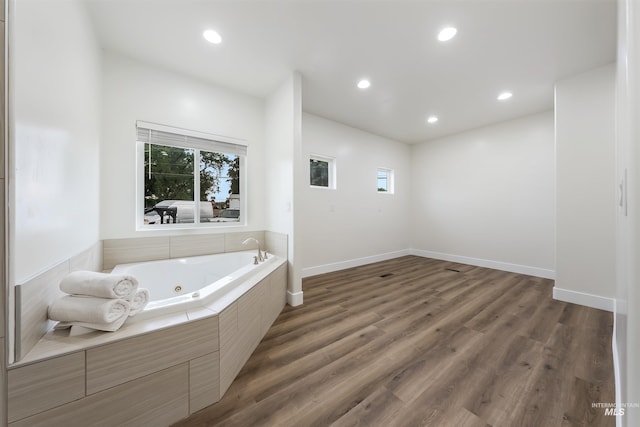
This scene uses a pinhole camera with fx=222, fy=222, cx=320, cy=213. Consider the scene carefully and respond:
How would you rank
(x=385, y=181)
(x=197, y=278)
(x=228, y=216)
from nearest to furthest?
(x=197, y=278)
(x=228, y=216)
(x=385, y=181)

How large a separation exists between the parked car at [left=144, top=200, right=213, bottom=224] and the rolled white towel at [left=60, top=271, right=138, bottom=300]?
147cm

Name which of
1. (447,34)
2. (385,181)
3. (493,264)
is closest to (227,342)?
(447,34)

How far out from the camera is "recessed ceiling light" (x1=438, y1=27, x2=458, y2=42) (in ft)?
6.35

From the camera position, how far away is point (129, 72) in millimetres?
2305

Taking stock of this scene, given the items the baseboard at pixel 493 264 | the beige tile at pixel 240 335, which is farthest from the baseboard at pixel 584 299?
the beige tile at pixel 240 335

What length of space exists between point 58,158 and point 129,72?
1.60m

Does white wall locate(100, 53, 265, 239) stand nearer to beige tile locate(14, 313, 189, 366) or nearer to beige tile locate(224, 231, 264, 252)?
beige tile locate(224, 231, 264, 252)

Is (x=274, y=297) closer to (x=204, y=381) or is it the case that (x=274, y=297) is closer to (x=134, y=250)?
(x=204, y=381)

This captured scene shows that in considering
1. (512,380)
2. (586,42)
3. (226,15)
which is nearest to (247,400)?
(512,380)

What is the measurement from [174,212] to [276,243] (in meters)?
1.24

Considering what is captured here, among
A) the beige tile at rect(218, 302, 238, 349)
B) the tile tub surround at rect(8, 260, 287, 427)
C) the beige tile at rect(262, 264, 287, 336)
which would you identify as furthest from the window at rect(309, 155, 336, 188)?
the tile tub surround at rect(8, 260, 287, 427)

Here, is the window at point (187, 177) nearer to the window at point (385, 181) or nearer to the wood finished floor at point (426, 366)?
the wood finished floor at point (426, 366)

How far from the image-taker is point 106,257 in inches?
86.7

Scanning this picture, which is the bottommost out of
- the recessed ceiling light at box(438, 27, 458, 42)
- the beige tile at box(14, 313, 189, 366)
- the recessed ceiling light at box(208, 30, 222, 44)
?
the beige tile at box(14, 313, 189, 366)
